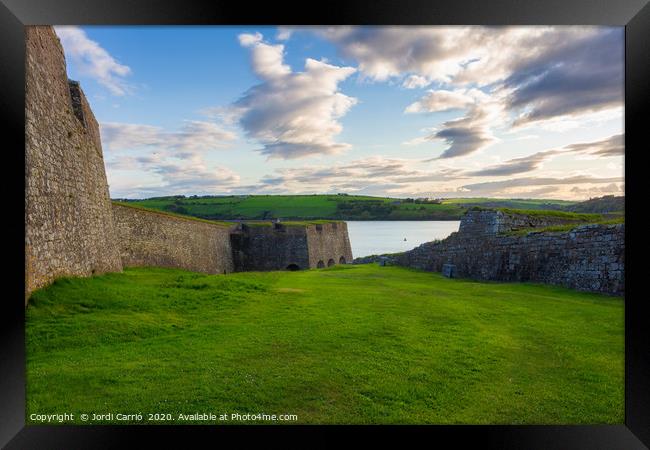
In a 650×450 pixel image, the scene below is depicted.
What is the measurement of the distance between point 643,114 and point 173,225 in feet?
67.6

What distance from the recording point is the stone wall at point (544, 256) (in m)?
8.13

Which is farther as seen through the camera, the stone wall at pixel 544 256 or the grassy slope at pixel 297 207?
the grassy slope at pixel 297 207

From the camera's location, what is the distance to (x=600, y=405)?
3740 mm

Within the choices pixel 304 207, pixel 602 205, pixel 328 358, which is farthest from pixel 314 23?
pixel 304 207

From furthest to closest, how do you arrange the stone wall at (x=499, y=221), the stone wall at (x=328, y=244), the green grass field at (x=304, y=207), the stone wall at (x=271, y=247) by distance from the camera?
the green grass field at (x=304, y=207) < the stone wall at (x=328, y=244) < the stone wall at (x=271, y=247) < the stone wall at (x=499, y=221)

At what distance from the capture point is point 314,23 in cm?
390

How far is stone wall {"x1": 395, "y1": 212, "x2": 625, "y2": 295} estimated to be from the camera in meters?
8.13

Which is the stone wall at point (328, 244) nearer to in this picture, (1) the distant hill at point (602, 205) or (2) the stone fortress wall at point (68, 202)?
(2) the stone fortress wall at point (68, 202)

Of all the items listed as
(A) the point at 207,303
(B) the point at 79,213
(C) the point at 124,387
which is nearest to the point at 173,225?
(B) the point at 79,213

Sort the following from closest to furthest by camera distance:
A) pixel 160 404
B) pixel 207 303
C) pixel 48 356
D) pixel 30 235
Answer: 1. pixel 160 404
2. pixel 48 356
3. pixel 30 235
4. pixel 207 303

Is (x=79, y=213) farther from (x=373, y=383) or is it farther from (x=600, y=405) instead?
(x=600, y=405)

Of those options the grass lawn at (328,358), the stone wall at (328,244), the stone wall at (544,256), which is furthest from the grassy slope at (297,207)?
the grass lawn at (328,358)

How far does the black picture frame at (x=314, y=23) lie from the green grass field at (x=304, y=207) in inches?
1360

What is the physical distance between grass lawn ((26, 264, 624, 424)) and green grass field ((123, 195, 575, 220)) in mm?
32984
